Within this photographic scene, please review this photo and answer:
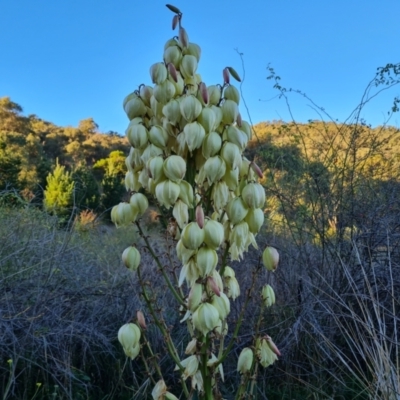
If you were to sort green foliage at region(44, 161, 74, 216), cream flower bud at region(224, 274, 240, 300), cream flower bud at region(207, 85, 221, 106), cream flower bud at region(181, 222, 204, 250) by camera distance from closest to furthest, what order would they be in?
cream flower bud at region(181, 222, 204, 250), cream flower bud at region(207, 85, 221, 106), cream flower bud at region(224, 274, 240, 300), green foliage at region(44, 161, 74, 216)

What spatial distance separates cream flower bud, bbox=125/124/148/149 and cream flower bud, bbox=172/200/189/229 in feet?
0.41

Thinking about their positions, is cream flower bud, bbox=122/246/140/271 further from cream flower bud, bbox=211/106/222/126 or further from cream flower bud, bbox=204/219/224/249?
cream flower bud, bbox=211/106/222/126

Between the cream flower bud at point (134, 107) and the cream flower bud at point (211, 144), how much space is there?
6.0 inches

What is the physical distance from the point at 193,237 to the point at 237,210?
0.34ft

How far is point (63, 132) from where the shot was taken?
46.7 ft

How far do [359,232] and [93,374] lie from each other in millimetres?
1344

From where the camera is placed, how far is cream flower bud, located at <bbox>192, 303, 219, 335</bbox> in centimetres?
66

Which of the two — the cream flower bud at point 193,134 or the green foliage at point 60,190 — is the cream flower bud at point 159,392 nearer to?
the cream flower bud at point 193,134

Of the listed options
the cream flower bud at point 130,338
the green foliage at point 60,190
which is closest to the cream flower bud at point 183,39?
the cream flower bud at point 130,338

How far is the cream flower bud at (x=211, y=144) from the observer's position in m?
0.68

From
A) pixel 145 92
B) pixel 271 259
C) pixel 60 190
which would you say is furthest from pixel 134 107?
pixel 60 190

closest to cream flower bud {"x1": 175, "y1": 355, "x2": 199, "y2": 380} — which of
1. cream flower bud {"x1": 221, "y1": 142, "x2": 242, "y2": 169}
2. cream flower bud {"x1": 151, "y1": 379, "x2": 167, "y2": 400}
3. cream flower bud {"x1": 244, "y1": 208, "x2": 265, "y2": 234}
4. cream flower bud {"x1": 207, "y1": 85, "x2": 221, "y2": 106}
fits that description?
cream flower bud {"x1": 151, "y1": 379, "x2": 167, "y2": 400}

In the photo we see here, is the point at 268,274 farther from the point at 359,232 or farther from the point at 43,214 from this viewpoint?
the point at 43,214

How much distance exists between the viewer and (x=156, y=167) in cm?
68
